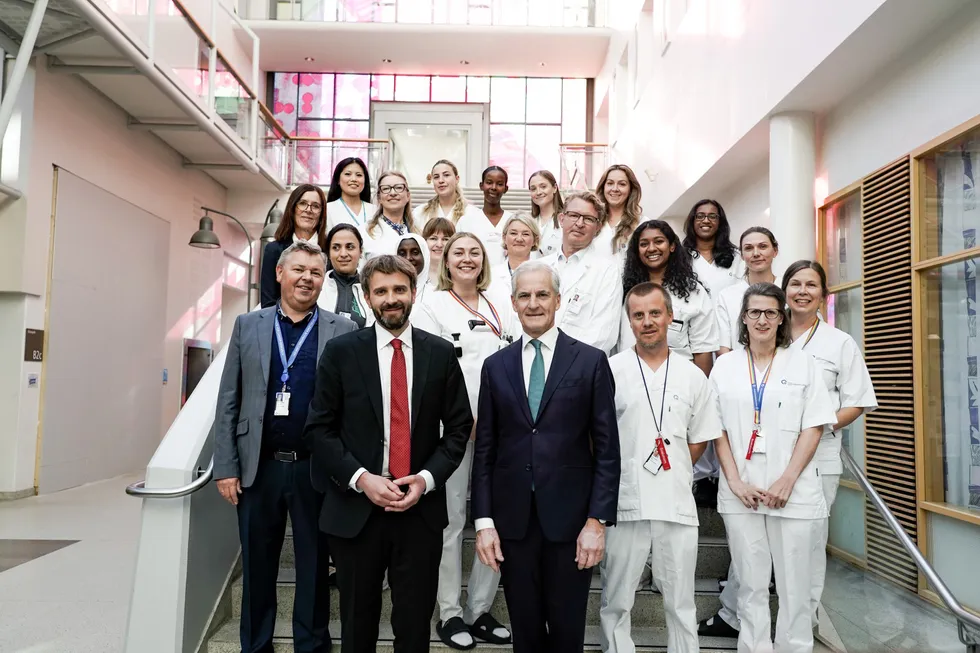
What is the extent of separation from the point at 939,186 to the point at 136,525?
7.24 metres

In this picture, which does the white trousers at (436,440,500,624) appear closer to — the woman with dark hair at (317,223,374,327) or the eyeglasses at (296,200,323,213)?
the woman with dark hair at (317,223,374,327)

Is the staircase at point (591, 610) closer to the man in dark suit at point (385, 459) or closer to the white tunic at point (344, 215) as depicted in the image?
the man in dark suit at point (385, 459)

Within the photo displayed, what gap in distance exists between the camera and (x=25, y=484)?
28.2 ft

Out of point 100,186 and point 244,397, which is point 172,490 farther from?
point 100,186

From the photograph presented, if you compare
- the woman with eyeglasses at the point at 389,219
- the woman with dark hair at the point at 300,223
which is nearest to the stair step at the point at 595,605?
the woman with dark hair at the point at 300,223

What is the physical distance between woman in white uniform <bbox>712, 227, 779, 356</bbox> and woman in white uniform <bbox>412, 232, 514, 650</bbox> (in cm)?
137

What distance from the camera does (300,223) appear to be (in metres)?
4.70

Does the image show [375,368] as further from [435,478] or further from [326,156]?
[326,156]

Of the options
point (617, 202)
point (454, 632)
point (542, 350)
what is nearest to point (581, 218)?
point (617, 202)

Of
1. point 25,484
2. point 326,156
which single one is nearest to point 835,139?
point 25,484

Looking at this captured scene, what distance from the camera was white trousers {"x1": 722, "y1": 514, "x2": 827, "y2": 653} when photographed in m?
3.46

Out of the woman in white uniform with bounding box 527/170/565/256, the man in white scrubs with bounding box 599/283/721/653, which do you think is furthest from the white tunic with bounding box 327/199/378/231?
the man in white scrubs with bounding box 599/283/721/653

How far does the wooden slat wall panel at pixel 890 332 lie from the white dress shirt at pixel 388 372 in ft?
12.7

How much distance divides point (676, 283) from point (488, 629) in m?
2.13
